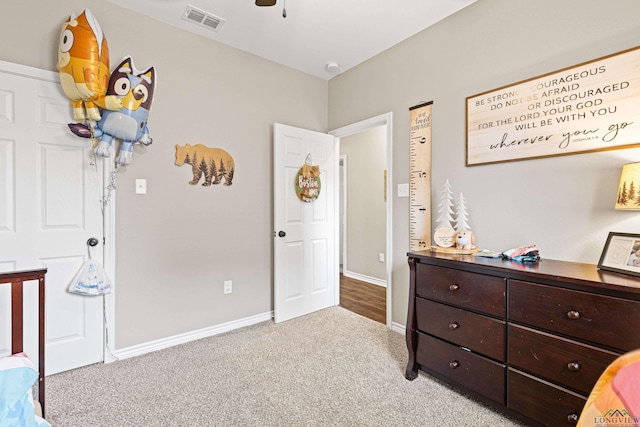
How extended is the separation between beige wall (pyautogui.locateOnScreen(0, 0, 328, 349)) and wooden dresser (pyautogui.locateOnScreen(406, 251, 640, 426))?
5.61 feet

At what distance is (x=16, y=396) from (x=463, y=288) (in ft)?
6.22

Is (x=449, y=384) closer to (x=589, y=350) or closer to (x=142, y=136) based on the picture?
(x=589, y=350)

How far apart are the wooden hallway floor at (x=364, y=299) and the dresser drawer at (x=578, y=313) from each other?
173cm

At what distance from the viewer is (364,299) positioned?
376 centimetres

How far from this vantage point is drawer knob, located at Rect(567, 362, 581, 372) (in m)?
1.32

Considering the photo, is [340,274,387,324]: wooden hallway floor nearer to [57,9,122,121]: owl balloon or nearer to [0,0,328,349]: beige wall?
[0,0,328,349]: beige wall

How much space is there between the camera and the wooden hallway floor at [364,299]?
3285 millimetres

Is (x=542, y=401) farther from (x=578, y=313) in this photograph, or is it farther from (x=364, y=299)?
(x=364, y=299)

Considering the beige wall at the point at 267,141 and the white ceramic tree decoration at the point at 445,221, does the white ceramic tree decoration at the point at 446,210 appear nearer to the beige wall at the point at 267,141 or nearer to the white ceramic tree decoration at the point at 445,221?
the white ceramic tree decoration at the point at 445,221

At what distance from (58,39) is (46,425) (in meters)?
2.44

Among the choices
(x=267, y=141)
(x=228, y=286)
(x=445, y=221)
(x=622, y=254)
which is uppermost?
(x=267, y=141)

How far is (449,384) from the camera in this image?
6.29 feet

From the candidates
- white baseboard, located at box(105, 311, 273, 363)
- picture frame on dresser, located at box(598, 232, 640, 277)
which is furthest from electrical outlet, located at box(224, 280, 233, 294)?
picture frame on dresser, located at box(598, 232, 640, 277)

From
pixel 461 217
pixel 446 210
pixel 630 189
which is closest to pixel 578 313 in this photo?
pixel 630 189
